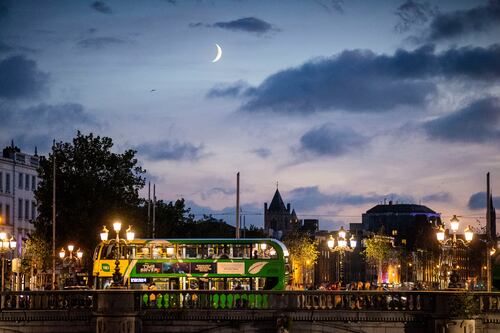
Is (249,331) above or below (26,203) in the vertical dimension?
below

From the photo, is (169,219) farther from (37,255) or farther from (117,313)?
(117,313)

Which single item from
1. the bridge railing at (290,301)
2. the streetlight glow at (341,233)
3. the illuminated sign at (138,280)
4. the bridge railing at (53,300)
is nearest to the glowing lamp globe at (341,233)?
the streetlight glow at (341,233)

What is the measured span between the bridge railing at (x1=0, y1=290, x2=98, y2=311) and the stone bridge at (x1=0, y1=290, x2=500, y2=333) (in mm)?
51

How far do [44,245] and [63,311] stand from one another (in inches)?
2129

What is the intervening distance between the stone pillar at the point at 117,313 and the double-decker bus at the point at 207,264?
2058 centimetres

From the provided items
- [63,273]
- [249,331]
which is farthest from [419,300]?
[63,273]

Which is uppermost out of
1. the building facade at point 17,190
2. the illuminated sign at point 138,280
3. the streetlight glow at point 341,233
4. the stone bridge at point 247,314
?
the building facade at point 17,190

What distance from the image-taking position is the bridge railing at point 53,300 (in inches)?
2281

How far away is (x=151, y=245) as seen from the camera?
7981cm

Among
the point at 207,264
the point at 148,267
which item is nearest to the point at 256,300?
the point at 207,264

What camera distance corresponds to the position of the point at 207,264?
78.6 metres

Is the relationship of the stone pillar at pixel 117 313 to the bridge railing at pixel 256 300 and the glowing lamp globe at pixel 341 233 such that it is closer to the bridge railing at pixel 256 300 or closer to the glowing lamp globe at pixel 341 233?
the bridge railing at pixel 256 300

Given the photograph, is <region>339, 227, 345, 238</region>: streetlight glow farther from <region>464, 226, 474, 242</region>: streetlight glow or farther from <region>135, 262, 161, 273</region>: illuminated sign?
<region>464, 226, 474, 242</region>: streetlight glow

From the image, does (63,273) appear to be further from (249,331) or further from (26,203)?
(249,331)
